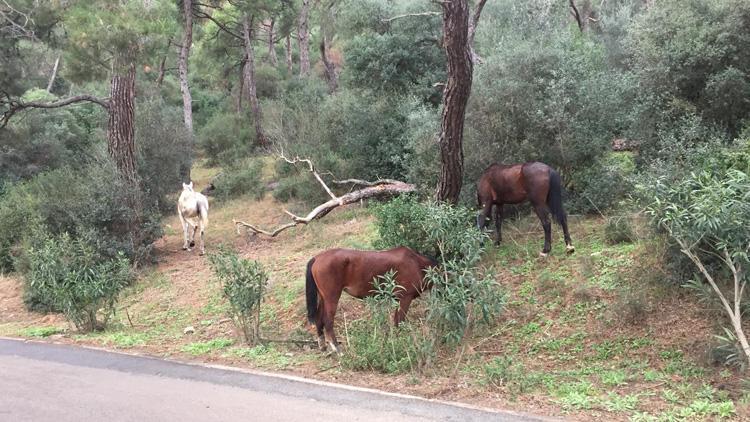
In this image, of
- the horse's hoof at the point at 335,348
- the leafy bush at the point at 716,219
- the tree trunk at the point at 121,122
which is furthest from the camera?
the tree trunk at the point at 121,122

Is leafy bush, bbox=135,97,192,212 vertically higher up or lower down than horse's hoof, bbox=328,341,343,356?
higher up

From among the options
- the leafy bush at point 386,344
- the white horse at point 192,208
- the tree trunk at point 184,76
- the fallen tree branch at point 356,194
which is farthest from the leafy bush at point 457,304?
the tree trunk at point 184,76

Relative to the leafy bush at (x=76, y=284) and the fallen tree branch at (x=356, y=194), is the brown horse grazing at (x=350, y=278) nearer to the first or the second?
the leafy bush at (x=76, y=284)

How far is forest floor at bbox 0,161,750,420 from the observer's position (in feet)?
17.8

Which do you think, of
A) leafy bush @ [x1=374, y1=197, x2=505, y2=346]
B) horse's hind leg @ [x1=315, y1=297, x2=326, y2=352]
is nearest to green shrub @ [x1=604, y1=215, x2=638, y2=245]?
leafy bush @ [x1=374, y1=197, x2=505, y2=346]

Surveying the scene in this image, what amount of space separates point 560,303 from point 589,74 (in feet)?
19.4

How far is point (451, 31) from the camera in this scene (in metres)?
9.20

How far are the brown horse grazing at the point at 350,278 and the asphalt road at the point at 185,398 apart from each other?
43.6 inches

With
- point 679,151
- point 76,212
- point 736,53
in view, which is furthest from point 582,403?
point 76,212

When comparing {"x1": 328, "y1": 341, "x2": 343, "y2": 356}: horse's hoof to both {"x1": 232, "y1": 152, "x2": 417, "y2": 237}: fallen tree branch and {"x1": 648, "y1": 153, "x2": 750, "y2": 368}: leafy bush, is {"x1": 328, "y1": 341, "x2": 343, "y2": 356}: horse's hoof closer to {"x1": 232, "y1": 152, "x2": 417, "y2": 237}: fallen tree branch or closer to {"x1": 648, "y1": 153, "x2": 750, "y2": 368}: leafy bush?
{"x1": 648, "y1": 153, "x2": 750, "y2": 368}: leafy bush

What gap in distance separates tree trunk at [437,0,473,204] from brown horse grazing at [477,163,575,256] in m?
0.57

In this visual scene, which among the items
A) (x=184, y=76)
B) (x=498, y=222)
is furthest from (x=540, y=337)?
(x=184, y=76)

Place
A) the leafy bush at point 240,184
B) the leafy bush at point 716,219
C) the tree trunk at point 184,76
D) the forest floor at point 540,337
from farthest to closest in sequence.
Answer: the leafy bush at point 240,184 < the tree trunk at point 184,76 < the forest floor at point 540,337 < the leafy bush at point 716,219

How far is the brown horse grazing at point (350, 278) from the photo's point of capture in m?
7.09
